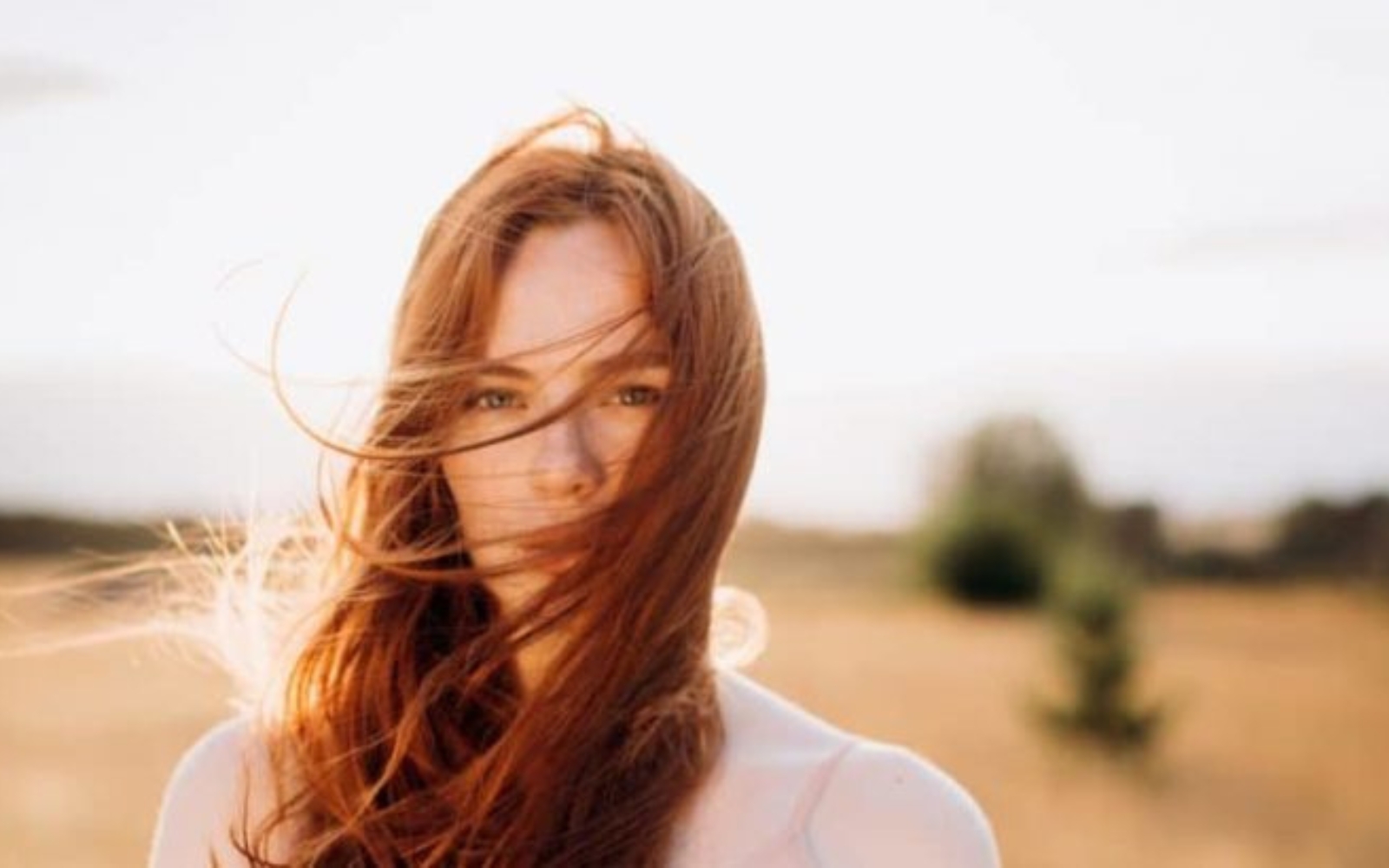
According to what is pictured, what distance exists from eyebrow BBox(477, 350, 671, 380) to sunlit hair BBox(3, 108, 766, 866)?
0.02 m

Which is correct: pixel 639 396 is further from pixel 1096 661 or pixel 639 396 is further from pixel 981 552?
pixel 981 552

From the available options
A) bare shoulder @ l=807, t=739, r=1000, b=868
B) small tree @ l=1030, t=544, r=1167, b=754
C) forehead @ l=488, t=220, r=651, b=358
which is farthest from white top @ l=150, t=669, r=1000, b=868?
small tree @ l=1030, t=544, r=1167, b=754

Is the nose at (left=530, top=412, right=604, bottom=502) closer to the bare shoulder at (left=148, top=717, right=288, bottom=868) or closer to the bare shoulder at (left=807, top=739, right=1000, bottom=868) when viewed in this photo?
the bare shoulder at (left=807, top=739, right=1000, bottom=868)

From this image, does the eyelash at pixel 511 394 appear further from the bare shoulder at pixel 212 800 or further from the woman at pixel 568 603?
the bare shoulder at pixel 212 800

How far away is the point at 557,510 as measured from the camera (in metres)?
2.11

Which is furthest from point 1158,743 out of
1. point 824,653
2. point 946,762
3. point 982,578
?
point 982,578

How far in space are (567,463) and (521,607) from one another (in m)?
0.22

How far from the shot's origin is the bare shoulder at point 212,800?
234 centimetres

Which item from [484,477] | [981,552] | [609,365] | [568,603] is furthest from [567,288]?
[981,552]

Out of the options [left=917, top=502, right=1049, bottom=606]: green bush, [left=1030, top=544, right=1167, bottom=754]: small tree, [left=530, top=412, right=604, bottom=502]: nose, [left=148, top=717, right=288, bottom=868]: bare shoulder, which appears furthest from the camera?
[left=917, top=502, right=1049, bottom=606]: green bush

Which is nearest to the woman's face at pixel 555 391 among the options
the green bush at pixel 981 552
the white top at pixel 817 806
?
the white top at pixel 817 806

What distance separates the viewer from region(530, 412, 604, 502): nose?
2.08 metres

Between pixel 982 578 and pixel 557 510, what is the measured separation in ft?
95.2

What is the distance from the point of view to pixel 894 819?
214cm
